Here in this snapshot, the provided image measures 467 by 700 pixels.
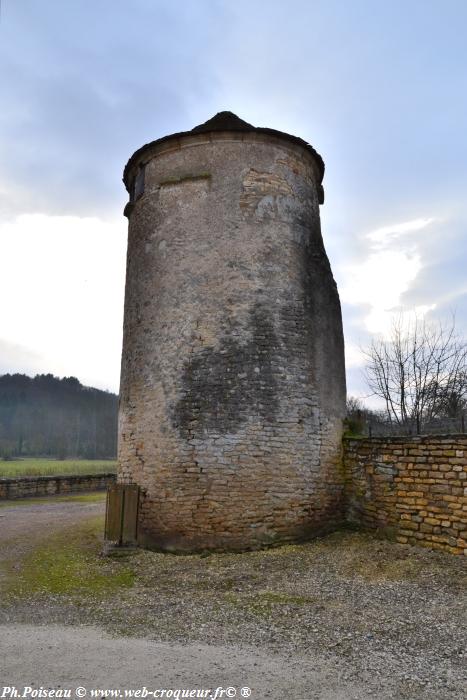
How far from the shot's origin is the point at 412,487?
8.52 meters

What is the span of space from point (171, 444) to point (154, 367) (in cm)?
150

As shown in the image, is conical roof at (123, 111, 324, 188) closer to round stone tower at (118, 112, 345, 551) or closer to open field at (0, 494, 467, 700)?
round stone tower at (118, 112, 345, 551)

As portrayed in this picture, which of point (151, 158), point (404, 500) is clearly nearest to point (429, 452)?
point (404, 500)

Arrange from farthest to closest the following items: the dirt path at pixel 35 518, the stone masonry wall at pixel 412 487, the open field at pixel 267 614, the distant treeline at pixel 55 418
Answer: the distant treeline at pixel 55 418
the dirt path at pixel 35 518
the stone masonry wall at pixel 412 487
the open field at pixel 267 614

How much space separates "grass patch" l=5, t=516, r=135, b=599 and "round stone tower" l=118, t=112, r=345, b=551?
1111mm

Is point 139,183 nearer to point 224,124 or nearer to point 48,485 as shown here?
point 224,124

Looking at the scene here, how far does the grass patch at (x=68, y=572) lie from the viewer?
6.68 meters

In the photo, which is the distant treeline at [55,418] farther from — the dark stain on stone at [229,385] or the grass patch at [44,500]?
the dark stain on stone at [229,385]

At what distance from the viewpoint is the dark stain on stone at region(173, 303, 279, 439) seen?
29.2ft

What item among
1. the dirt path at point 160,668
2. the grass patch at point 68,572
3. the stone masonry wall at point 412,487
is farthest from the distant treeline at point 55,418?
the dirt path at point 160,668

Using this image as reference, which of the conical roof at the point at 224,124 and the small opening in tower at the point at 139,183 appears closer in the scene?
the conical roof at the point at 224,124

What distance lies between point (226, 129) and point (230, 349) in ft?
14.4

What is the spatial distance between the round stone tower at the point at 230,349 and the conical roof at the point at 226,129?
0.13 ft

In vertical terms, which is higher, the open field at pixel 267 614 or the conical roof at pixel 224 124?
the conical roof at pixel 224 124
